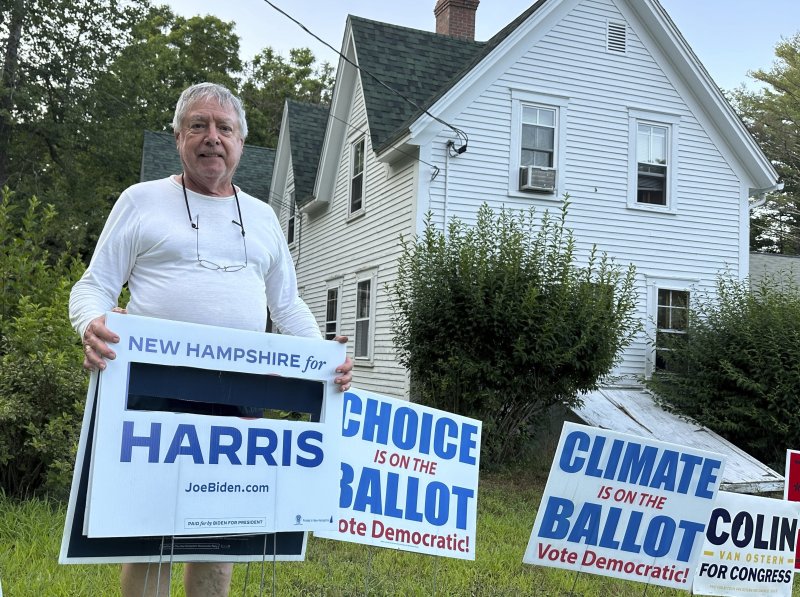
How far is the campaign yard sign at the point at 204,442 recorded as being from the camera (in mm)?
2229

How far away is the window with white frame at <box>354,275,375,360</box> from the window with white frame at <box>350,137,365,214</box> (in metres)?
1.63

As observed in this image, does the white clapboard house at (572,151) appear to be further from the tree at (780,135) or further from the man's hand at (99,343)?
the tree at (780,135)

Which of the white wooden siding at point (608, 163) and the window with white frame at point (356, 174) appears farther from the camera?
the window with white frame at point (356, 174)

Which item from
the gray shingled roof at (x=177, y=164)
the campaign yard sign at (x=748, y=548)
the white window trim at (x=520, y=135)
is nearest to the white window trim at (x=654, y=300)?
the white window trim at (x=520, y=135)

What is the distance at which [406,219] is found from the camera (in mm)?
12875

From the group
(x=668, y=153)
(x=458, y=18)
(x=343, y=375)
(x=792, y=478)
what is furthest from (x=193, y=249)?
(x=458, y=18)

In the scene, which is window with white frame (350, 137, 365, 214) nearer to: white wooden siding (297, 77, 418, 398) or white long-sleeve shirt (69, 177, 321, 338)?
white wooden siding (297, 77, 418, 398)

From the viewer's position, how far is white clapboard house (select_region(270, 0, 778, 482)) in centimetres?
1279

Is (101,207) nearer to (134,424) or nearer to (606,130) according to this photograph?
(606,130)

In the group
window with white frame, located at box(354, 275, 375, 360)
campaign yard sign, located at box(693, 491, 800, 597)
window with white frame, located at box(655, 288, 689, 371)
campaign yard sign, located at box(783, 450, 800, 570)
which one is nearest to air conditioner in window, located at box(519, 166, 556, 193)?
window with white frame, located at box(655, 288, 689, 371)

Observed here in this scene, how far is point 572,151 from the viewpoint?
13484 mm

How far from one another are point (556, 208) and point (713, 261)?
3.38m

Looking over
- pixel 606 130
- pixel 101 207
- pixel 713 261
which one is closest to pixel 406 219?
pixel 606 130

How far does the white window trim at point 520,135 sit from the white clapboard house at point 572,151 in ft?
0.07
